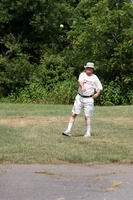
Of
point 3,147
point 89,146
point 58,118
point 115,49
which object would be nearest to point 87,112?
point 89,146

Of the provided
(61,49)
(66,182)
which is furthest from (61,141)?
(61,49)

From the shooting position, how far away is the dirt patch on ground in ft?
40.6

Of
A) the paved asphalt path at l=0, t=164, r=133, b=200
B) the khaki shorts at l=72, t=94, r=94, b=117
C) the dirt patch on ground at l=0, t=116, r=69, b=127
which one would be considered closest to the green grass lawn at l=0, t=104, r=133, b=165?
the dirt patch on ground at l=0, t=116, r=69, b=127

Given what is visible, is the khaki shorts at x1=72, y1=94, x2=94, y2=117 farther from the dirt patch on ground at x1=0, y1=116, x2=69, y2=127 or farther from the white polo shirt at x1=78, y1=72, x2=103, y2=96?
the dirt patch on ground at x1=0, y1=116, x2=69, y2=127

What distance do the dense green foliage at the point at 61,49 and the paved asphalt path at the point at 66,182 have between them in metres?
17.7

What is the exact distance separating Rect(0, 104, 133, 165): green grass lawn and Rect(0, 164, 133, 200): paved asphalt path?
1.54 feet

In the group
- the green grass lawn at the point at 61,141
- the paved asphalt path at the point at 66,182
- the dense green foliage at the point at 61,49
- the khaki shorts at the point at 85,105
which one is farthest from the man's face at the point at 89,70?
the dense green foliage at the point at 61,49

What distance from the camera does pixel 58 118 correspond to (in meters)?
14.2

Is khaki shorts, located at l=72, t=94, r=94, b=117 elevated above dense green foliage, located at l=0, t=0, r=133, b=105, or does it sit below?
below

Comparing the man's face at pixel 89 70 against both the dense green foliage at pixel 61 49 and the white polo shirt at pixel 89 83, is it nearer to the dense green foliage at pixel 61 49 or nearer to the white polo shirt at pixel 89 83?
the white polo shirt at pixel 89 83

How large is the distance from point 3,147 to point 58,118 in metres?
6.02

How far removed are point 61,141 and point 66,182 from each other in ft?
11.7

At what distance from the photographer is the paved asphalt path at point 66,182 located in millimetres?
4993

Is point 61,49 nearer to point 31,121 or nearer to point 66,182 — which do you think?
point 31,121
